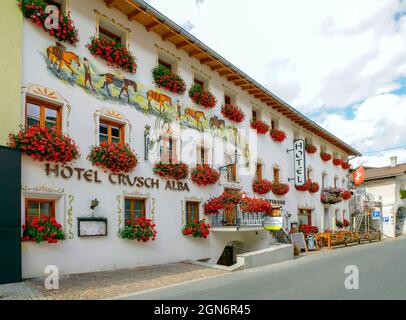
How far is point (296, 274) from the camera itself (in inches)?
419

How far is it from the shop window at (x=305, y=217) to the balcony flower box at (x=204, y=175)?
10470 mm

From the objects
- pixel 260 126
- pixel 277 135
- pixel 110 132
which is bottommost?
pixel 110 132

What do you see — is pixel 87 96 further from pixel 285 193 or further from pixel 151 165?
pixel 285 193

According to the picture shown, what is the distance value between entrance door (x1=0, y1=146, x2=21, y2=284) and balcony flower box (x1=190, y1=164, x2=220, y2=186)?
277 inches

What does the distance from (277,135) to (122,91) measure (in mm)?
11684

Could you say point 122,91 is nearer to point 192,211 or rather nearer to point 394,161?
point 192,211

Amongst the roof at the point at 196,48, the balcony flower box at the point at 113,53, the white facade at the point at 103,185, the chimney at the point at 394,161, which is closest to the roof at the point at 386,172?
the chimney at the point at 394,161

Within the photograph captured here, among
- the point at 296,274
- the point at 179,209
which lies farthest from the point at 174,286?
the point at 179,209

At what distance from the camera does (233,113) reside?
17.4 m

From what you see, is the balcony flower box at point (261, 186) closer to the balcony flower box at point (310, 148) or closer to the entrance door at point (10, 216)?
the balcony flower box at point (310, 148)

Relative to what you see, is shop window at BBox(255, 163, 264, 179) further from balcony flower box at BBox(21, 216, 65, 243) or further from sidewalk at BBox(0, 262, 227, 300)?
balcony flower box at BBox(21, 216, 65, 243)

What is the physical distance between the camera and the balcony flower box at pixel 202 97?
1512 cm

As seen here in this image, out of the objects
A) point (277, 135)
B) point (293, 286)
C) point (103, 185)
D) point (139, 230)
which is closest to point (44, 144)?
point (103, 185)

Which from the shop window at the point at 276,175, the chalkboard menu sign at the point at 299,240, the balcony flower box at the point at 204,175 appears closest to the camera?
the balcony flower box at the point at 204,175
